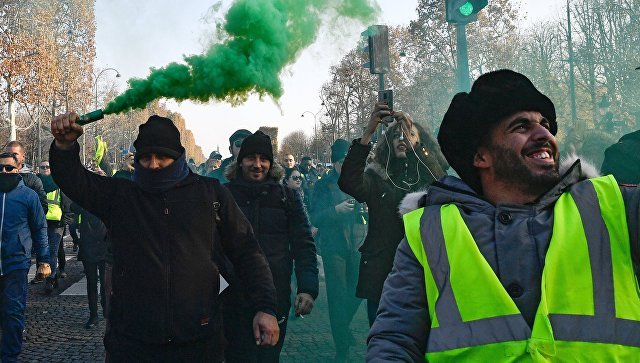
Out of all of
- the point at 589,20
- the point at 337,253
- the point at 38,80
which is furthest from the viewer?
the point at 589,20

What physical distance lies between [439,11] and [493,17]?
16.2 ft

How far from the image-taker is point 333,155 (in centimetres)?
718

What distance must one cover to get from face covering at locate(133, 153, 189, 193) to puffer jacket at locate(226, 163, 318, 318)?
0.98 m

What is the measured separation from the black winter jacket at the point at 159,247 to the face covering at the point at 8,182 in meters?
2.91

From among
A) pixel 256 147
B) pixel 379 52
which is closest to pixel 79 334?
pixel 256 147

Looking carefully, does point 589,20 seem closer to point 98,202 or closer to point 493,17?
point 493,17

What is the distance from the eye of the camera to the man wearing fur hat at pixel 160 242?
2770 mm

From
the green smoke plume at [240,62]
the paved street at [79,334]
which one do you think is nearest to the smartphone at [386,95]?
the green smoke plume at [240,62]

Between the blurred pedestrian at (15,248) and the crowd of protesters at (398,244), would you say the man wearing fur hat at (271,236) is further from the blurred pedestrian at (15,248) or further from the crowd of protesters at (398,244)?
the blurred pedestrian at (15,248)

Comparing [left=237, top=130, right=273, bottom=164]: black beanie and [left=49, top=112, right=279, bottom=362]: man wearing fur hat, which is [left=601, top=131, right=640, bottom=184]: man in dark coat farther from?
[left=49, top=112, right=279, bottom=362]: man wearing fur hat

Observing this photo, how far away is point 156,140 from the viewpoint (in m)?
3.02

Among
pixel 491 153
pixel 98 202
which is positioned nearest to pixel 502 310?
pixel 491 153

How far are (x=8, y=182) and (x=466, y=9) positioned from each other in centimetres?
555

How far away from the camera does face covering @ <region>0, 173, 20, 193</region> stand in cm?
535
